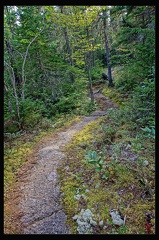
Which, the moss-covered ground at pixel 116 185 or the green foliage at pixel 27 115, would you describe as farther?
the green foliage at pixel 27 115

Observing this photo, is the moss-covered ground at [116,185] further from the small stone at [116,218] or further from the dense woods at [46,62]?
the dense woods at [46,62]

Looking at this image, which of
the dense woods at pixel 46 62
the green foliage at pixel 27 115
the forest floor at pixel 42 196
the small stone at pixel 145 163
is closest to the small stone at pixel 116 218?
the forest floor at pixel 42 196

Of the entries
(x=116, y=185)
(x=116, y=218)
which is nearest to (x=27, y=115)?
(x=116, y=185)

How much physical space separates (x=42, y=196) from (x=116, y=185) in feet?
5.58

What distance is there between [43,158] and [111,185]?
2614mm

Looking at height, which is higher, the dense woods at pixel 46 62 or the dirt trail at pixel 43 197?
the dense woods at pixel 46 62

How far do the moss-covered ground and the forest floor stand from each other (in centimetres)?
5

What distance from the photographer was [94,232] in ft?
9.14

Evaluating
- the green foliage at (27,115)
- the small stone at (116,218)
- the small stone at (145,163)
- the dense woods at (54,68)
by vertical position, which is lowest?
the small stone at (116,218)

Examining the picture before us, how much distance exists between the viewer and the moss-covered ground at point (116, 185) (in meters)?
2.90

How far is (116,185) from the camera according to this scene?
3691 mm

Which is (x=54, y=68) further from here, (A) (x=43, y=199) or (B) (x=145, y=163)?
(A) (x=43, y=199)
